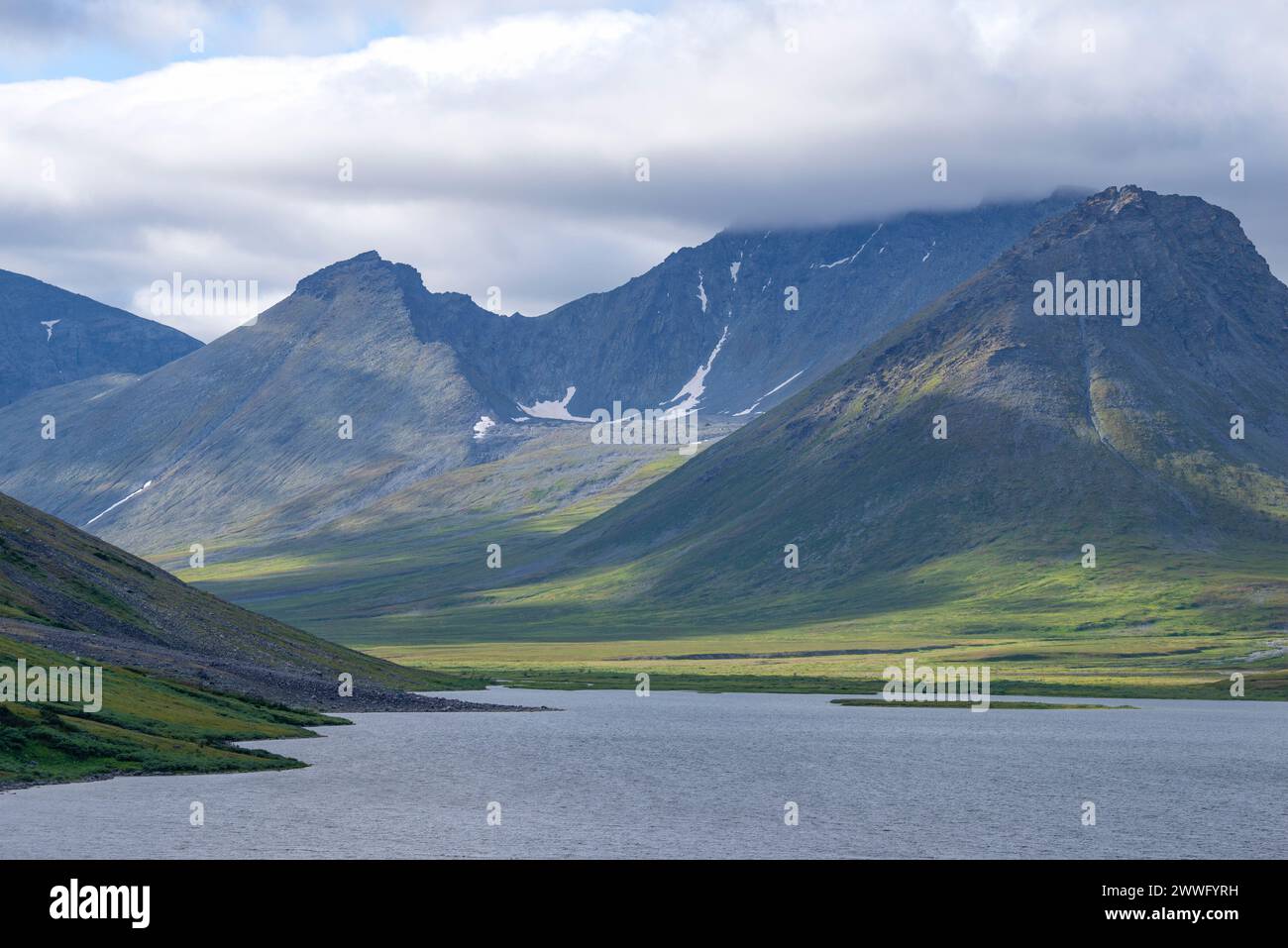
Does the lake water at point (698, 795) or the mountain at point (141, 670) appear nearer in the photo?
the lake water at point (698, 795)

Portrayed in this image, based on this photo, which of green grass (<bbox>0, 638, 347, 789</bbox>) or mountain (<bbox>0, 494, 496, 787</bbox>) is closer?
green grass (<bbox>0, 638, 347, 789</bbox>)

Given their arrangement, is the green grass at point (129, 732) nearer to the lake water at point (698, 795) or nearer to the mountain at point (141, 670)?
the mountain at point (141, 670)

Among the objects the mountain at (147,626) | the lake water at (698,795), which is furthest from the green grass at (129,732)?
the mountain at (147,626)

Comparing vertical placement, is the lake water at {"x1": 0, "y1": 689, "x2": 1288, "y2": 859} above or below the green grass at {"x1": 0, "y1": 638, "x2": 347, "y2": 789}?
below

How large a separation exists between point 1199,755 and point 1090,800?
35.8 m

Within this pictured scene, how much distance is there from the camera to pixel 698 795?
334ft

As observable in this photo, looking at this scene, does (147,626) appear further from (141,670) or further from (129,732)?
(129,732)

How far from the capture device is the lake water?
79.4 metres

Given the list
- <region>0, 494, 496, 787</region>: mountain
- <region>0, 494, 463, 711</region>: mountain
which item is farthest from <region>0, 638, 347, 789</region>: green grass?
<region>0, 494, 463, 711</region>: mountain

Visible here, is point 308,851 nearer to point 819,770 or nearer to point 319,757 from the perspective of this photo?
point 319,757

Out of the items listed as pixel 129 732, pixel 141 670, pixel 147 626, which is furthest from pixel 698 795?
pixel 147 626

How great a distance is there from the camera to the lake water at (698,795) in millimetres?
79438

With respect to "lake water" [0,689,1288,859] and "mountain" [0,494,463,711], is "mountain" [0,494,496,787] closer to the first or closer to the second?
"mountain" [0,494,463,711]
